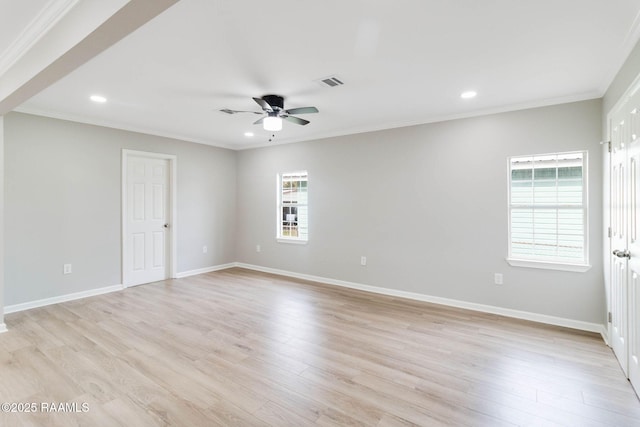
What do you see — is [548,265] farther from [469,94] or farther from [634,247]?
[469,94]

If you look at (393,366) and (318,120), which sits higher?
(318,120)

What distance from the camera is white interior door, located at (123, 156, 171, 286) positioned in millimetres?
5121

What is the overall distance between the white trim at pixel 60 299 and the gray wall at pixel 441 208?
110 inches

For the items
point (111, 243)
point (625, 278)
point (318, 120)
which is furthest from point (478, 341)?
point (111, 243)

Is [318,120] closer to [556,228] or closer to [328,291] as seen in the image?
[328,291]

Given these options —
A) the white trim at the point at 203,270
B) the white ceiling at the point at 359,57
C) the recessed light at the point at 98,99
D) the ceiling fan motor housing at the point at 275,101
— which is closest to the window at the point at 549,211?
the white ceiling at the point at 359,57

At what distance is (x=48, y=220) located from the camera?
4.21 m

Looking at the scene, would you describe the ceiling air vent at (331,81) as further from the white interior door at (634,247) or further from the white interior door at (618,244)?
the white interior door at (618,244)

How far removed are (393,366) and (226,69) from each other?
2.96 m

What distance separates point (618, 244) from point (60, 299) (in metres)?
6.42

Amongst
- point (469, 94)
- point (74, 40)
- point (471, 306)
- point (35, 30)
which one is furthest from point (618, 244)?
point (35, 30)

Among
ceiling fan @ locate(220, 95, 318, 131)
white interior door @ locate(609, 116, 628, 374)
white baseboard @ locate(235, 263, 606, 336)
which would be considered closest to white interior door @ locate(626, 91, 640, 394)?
white interior door @ locate(609, 116, 628, 374)

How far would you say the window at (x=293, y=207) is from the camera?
229 inches

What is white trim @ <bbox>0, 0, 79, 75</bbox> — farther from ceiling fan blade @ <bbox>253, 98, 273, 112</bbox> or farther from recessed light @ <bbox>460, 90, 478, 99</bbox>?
recessed light @ <bbox>460, 90, 478, 99</bbox>
